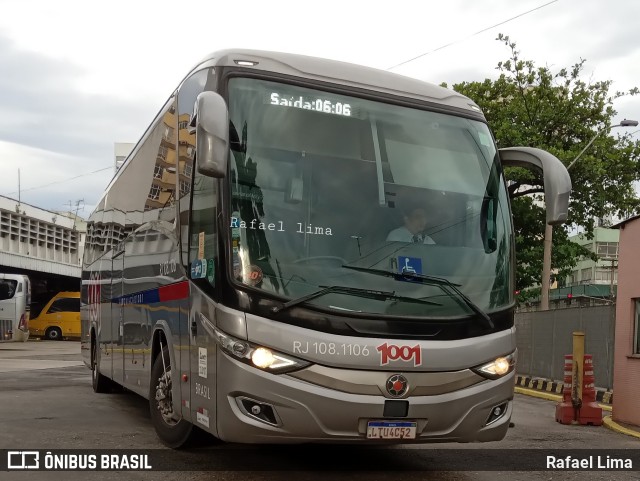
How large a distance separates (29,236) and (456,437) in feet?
142

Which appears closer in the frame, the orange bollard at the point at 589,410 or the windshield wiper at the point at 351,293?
the windshield wiper at the point at 351,293

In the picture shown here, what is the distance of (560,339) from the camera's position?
20.9 meters

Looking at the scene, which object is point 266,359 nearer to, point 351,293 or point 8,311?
point 351,293

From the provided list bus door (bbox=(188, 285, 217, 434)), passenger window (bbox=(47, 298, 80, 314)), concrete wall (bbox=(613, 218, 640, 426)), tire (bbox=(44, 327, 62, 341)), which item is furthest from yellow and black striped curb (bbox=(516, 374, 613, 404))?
tire (bbox=(44, 327, 62, 341))

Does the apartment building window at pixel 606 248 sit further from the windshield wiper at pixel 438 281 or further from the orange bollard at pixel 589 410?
the windshield wiper at pixel 438 281

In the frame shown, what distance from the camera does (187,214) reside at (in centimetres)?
700

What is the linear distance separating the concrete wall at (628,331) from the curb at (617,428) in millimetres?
193

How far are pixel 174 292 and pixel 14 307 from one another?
33319 mm

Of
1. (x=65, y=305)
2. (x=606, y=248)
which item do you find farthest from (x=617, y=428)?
(x=606, y=248)

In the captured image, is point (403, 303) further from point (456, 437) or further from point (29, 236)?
point (29, 236)

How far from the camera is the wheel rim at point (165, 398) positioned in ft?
25.1

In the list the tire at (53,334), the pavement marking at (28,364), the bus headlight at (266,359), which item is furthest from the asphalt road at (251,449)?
the tire at (53,334)

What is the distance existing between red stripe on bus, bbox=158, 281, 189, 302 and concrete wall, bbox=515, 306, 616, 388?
40.5ft

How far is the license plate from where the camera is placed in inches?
234
